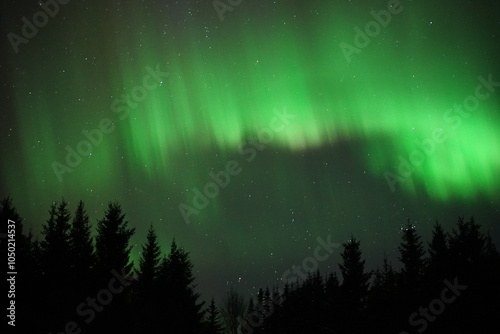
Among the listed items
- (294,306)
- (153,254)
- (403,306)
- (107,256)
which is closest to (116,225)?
(107,256)

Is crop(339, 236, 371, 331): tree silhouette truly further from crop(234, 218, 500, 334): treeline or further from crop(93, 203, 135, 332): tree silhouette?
crop(93, 203, 135, 332): tree silhouette

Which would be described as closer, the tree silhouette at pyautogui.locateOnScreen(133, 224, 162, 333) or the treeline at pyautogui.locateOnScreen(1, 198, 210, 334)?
the treeline at pyautogui.locateOnScreen(1, 198, 210, 334)

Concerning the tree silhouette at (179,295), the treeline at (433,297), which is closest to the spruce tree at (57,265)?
the tree silhouette at (179,295)

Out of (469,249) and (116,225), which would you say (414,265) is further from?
(116,225)

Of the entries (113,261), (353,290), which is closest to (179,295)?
(113,261)

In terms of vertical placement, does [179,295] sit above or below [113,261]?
below

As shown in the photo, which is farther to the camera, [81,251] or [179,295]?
[179,295]

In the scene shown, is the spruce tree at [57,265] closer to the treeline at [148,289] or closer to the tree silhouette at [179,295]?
the treeline at [148,289]

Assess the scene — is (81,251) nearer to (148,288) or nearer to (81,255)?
(81,255)

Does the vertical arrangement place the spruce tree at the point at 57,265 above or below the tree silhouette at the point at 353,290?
above

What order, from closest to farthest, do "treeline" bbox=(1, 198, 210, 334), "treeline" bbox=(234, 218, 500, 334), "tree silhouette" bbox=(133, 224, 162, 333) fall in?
"treeline" bbox=(234, 218, 500, 334)
"treeline" bbox=(1, 198, 210, 334)
"tree silhouette" bbox=(133, 224, 162, 333)

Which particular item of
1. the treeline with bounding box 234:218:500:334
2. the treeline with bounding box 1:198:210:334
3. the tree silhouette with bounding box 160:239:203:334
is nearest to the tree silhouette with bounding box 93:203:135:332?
the treeline with bounding box 1:198:210:334

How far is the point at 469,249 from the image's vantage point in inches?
950

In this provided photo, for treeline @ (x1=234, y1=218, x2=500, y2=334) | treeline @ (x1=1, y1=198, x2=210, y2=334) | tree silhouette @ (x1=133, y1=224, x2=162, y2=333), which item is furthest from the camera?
tree silhouette @ (x1=133, y1=224, x2=162, y2=333)
